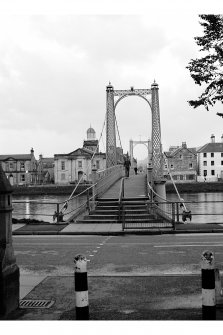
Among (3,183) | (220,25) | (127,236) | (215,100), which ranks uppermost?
(220,25)

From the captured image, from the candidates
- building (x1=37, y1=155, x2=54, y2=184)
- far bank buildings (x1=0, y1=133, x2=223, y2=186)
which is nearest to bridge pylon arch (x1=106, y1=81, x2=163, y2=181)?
far bank buildings (x1=0, y1=133, x2=223, y2=186)

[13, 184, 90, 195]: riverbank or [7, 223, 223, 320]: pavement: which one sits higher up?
[7, 223, 223, 320]: pavement

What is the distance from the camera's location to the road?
8656mm

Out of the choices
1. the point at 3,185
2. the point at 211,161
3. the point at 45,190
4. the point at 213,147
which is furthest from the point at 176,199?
the point at 3,185

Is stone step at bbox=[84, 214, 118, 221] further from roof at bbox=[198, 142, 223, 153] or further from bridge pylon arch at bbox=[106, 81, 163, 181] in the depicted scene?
roof at bbox=[198, 142, 223, 153]

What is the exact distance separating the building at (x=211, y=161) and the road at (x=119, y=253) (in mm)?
100456

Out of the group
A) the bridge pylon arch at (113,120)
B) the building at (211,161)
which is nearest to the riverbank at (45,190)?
the building at (211,161)

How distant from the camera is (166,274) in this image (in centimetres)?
786

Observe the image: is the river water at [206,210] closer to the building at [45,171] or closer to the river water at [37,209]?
the river water at [37,209]

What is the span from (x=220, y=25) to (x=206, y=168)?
108 m

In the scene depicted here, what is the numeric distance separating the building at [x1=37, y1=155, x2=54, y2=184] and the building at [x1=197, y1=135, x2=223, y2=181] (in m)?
46.4

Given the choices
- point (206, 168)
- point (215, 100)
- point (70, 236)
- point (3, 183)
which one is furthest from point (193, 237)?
point (206, 168)

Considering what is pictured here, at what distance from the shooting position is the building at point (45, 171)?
404 feet

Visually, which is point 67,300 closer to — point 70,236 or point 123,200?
point 70,236
